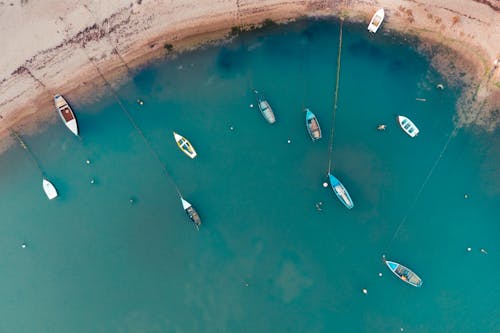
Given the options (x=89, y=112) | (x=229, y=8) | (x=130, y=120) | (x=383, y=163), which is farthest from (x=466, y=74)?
(x=89, y=112)

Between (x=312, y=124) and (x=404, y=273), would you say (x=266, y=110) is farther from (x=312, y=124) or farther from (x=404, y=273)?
(x=404, y=273)

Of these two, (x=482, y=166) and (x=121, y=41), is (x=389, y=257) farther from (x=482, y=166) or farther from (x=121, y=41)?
(x=121, y=41)

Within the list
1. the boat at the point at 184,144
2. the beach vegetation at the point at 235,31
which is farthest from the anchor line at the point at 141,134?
the beach vegetation at the point at 235,31

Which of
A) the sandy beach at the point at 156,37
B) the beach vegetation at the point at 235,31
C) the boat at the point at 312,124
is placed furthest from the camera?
the beach vegetation at the point at 235,31

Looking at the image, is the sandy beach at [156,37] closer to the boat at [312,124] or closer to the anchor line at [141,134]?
the anchor line at [141,134]

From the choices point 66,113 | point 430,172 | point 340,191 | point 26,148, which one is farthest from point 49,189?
point 430,172

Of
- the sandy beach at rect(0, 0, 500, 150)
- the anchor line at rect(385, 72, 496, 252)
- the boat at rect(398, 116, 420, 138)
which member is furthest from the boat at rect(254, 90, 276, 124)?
the anchor line at rect(385, 72, 496, 252)

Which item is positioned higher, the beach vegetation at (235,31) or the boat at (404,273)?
the beach vegetation at (235,31)

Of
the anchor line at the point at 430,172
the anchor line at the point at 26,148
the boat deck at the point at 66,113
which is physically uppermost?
the boat deck at the point at 66,113
